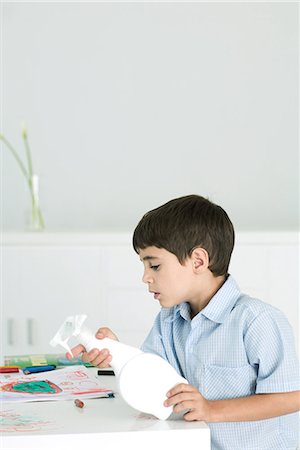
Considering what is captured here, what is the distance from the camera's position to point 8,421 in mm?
1326

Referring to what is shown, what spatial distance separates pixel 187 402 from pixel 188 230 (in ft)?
1.25

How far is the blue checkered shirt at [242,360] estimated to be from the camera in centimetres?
148

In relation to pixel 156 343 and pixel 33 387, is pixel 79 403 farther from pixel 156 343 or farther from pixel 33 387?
pixel 156 343

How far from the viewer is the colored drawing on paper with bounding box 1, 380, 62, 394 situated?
1538mm

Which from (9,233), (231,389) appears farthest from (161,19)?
(231,389)

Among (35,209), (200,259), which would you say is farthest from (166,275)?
(35,209)

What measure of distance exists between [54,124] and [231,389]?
2.35 metres

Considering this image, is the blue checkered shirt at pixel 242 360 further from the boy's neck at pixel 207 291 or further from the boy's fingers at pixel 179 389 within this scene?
the boy's fingers at pixel 179 389

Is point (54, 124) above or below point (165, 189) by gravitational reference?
above

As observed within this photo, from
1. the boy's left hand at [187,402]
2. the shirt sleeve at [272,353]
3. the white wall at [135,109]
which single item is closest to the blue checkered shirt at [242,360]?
the shirt sleeve at [272,353]

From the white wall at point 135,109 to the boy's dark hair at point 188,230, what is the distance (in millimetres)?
2050

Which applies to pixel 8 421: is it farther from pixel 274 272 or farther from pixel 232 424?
pixel 274 272

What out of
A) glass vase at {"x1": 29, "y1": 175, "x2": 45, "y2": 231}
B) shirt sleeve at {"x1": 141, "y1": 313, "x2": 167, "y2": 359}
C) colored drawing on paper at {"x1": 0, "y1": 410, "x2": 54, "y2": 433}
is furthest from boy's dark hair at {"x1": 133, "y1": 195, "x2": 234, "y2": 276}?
glass vase at {"x1": 29, "y1": 175, "x2": 45, "y2": 231}

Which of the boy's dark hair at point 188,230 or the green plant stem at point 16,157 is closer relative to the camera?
the boy's dark hair at point 188,230
